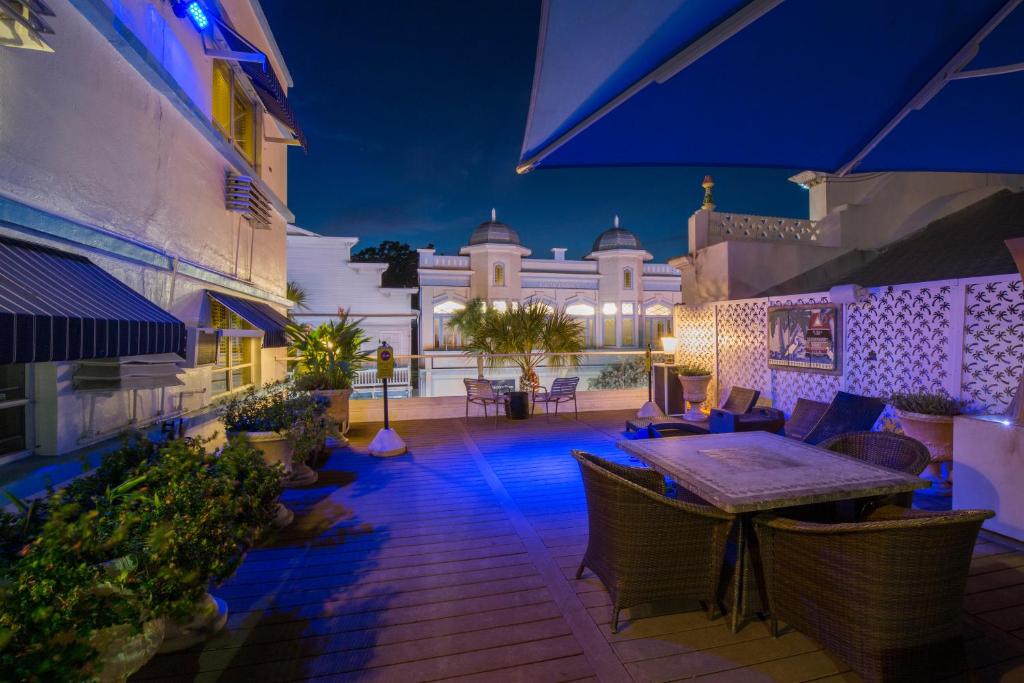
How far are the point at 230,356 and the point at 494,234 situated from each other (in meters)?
12.7

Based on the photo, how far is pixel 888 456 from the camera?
3.16 metres

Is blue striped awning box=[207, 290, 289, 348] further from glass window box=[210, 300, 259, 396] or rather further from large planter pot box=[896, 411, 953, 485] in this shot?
large planter pot box=[896, 411, 953, 485]

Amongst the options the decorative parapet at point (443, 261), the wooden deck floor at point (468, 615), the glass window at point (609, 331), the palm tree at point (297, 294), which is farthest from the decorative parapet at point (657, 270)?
the wooden deck floor at point (468, 615)

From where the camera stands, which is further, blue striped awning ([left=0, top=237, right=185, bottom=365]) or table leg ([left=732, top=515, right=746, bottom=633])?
table leg ([left=732, top=515, right=746, bottom=633])

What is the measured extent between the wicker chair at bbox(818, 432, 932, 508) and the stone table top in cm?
18

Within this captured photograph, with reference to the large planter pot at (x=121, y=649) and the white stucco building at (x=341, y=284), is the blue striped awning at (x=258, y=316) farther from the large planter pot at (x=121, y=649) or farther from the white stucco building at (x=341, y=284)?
the white stucco building at (x=341, y=284)

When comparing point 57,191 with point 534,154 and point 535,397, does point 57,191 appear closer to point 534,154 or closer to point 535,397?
point 534,154

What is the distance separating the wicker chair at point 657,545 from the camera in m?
2.38

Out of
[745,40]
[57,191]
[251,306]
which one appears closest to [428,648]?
[745,40]

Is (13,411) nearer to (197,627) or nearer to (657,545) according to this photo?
(197,627)

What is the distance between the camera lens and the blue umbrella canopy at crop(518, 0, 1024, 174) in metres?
1.96

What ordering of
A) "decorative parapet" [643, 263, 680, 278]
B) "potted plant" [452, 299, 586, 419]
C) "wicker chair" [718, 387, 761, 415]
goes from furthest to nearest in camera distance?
"decorative parapet" [643, 263, 680, 278], "potted plant" [452, 299, 586, 419], "wicker chair" [718, 387, 761, 415]

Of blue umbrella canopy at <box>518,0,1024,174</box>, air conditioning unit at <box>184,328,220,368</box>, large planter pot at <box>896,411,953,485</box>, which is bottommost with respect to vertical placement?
large planter pot at <box>896,411,953,485</box>

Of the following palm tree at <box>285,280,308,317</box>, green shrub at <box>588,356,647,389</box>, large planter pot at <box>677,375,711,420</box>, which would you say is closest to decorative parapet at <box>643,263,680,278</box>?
green shrub at <box>588,356,647,389</box>
